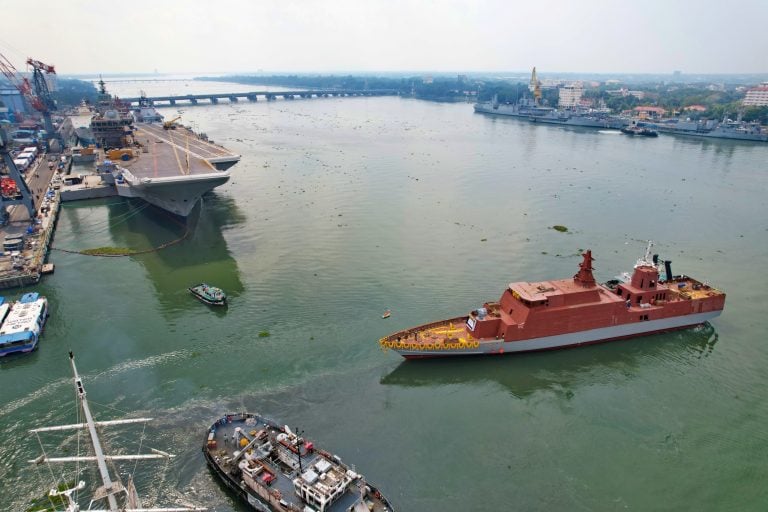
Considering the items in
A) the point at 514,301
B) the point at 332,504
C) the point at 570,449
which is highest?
the point at 514,301

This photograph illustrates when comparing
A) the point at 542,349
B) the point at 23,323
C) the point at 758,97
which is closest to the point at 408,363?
the point at 542,349

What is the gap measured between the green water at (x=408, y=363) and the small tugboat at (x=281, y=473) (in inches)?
52.8

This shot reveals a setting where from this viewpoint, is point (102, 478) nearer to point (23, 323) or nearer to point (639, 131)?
point (23, 323)

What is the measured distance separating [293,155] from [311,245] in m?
54.8

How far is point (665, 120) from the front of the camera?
146750 mm

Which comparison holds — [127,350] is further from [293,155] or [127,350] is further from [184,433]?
[293,155]

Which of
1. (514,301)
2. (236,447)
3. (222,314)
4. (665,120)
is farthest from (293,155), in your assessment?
(665,120)

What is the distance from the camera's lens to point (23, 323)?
1280 inches

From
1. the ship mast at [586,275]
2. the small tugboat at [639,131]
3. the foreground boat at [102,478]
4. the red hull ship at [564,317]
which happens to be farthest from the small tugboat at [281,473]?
the small tugboat at [639,131]

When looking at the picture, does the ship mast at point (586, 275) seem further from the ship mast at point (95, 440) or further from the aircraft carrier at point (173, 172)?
the aircraft carrier at point (173, 172)

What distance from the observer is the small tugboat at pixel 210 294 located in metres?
37.4

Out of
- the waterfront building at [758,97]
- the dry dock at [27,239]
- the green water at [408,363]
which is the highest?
the waterfront building at [758,97]

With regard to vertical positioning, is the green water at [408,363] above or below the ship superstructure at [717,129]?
below

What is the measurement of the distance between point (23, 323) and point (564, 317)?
37517 mm
